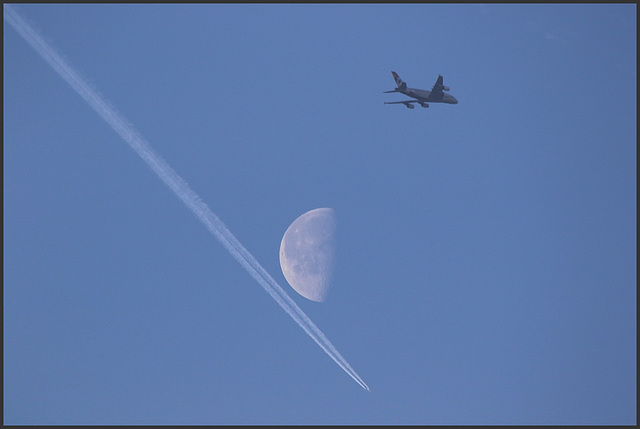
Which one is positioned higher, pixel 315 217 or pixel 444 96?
pixel 444 96

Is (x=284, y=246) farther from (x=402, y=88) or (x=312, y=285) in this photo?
(x=402, y=88)

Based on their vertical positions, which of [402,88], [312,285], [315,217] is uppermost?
[402,88]

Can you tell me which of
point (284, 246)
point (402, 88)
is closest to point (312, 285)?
point (284, 246)

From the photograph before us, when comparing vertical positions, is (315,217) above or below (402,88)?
below

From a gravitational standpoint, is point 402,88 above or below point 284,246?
above

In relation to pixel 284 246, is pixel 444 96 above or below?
above

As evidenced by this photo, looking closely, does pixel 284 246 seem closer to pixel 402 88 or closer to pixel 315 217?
pixel 315 217

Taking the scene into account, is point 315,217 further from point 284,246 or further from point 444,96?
point 444,96

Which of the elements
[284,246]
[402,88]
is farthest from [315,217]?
[402,88]
